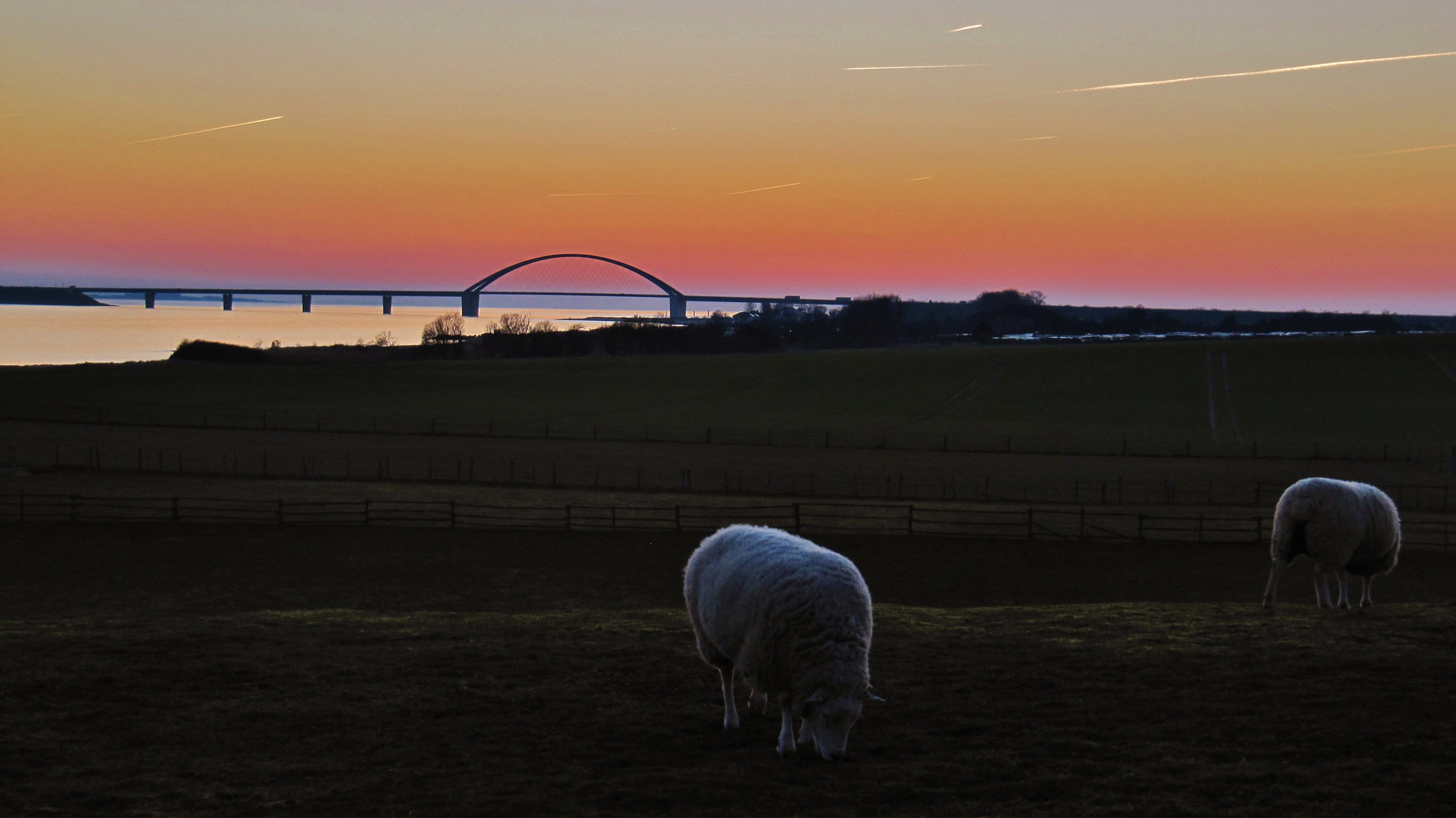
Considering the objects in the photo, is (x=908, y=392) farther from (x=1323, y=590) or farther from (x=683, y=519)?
(x=1323, y=590)

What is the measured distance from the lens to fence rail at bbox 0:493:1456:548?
25.8 meters

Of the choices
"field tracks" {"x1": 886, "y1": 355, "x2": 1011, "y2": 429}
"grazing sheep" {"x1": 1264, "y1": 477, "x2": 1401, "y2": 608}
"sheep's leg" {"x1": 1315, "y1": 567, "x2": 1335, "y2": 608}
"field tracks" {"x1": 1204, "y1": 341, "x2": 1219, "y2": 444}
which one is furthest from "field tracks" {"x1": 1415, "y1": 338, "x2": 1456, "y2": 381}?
"sheep's leg" {"x1": 1315, "y1": 567, "x2": 1335, "y2": 608}

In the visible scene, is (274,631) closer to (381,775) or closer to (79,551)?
(381,775)

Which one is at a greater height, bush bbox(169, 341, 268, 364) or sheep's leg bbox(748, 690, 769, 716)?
bush bbox(169, 341, 268, 364)

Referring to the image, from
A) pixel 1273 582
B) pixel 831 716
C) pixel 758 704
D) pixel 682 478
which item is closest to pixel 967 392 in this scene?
pixel 682 478

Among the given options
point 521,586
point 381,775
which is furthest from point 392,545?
point 381,775

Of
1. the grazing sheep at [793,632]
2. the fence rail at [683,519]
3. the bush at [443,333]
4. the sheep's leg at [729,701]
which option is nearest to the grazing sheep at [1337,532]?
the grazing sheep at [793,632]

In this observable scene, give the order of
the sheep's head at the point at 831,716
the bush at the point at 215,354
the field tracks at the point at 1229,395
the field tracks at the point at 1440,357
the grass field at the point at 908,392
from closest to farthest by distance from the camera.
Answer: the sheep's head at the point at 831,716, the field tracks at the point at 1229,395, the grass field at the point at 908,392, the field tracks at the point at 1440,357, the bush at the point at 215,354

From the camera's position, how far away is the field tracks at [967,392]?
221 ft

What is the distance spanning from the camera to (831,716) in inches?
295

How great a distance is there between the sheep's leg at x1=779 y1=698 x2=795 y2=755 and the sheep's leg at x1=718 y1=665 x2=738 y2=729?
0.69 m

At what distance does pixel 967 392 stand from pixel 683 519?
5506 centimetres

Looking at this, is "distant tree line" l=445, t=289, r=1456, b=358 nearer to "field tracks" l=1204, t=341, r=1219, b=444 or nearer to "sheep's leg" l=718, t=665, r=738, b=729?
"field tracks" l=1204, t=341, r=1219, b=444

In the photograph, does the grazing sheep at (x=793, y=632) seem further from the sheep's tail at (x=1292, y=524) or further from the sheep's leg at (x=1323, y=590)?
the sheep's leg at (x=1323, y=590)
